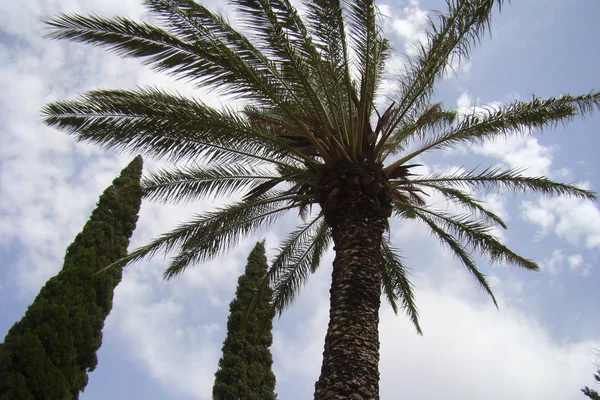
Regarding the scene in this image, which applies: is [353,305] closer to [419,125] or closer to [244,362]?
[419,125]

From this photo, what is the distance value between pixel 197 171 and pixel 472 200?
4.87m

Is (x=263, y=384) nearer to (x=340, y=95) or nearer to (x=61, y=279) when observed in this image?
(x=61, y=279)

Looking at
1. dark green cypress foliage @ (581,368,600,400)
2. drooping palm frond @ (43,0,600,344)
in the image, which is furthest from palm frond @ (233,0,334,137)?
dark green cypress foliage @ (581,368,600,400)

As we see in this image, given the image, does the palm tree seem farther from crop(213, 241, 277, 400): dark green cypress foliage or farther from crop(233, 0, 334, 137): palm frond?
crop(213, 241, 277, 400): dark green cypress foliage

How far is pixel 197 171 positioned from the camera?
8117mm

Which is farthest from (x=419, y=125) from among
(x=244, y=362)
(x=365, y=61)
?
(x=244, y=362)

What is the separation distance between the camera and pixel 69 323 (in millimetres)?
10508

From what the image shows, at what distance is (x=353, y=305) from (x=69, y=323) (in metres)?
7.49

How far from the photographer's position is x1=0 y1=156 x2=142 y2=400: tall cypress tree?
9391 mm

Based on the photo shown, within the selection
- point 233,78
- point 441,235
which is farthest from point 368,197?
point 441,235

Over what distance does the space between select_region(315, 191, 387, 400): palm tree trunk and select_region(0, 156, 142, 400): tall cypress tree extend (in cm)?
365

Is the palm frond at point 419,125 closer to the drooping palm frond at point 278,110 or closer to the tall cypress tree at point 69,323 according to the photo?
the drooping palm frond at point 278,110

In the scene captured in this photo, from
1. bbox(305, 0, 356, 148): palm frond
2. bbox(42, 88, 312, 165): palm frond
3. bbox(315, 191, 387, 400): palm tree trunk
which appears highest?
bbox(305, 0, 356, 148): palm frond

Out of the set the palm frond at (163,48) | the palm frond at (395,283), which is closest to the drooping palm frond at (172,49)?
the palm frond at (163,48)
